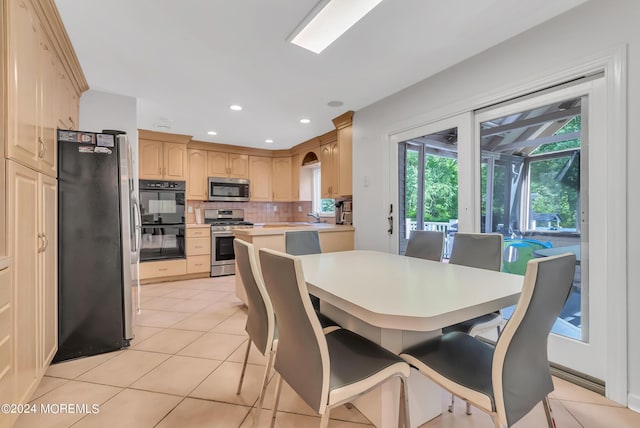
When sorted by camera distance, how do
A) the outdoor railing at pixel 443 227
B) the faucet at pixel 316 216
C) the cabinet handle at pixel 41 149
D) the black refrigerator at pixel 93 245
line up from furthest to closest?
the faucet at pixel 316 216
the outdoor railing at pixel 443 227
the black refrigerator at pixel 93 245
the cabinet handle at pixel 41 149

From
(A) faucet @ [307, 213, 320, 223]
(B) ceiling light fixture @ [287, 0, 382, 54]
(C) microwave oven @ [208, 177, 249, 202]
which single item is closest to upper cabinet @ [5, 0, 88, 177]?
(B) ceiling light fixture @ [287, 0, 382, 54]

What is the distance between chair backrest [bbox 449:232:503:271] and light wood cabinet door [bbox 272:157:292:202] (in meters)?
3.91

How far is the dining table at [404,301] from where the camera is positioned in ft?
3.15

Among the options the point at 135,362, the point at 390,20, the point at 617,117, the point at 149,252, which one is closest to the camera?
the point at 617,117

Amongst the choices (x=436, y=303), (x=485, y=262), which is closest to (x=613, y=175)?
(x=485, y=262)

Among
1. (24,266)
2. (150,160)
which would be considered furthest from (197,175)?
(24,266)

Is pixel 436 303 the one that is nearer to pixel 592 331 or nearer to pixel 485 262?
pixel 485 262

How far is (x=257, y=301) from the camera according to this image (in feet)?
4.54

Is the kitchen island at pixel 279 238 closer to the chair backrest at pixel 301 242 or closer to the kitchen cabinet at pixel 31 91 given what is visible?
the chair backrest at pixel 301 242

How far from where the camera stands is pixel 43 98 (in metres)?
1.76

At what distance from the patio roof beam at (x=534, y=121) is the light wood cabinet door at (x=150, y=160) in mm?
4264

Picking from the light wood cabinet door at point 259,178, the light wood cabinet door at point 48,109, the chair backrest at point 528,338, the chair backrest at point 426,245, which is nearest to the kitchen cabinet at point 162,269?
the light wood cabinet door at point 259,178

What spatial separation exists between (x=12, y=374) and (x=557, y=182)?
10.5 feet

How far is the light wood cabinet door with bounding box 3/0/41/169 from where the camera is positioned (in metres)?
1.34
